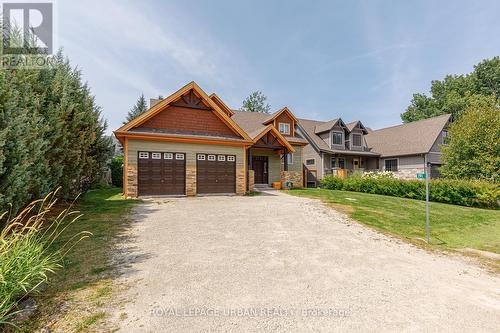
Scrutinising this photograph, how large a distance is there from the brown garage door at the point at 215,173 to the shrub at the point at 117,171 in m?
11.5

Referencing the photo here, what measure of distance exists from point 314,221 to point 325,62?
12.6 m

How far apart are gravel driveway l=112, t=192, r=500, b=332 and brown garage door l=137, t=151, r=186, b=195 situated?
6.24m

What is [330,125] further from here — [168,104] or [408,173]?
[168,104]

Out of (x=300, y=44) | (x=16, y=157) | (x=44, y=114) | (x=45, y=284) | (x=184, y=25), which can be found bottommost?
(x=45, y=284)

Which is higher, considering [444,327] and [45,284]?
[45,284]

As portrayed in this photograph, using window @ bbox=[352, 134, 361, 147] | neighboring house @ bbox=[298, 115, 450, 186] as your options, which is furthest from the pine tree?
window @ bbox=[352, 134, 361, 147]

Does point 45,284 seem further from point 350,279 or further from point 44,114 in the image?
point 44,114

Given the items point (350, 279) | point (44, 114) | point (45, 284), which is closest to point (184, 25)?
point (44, 114)

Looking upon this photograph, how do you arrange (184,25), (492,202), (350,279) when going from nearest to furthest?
(350,279) < (184,25) < (492,202)

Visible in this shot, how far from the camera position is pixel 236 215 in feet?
30.6

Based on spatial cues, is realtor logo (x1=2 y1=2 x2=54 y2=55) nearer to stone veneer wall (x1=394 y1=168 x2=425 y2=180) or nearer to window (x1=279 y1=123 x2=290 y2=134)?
window (x1=279 y1=123 x2=290 y2=134)

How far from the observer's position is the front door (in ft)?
68.5

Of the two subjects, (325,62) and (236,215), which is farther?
(325,62)

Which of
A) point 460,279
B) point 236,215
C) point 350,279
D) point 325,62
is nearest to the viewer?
point 350,279
